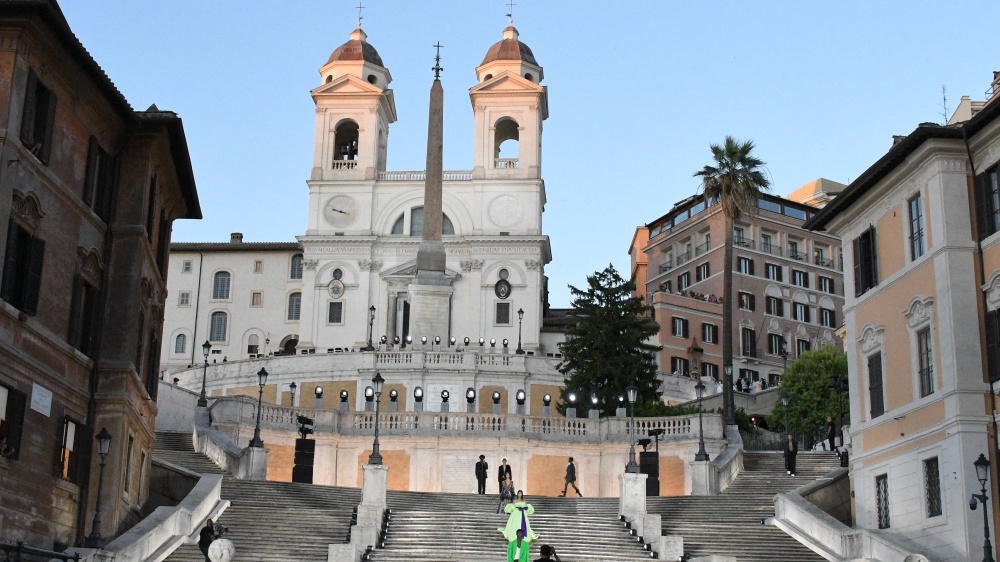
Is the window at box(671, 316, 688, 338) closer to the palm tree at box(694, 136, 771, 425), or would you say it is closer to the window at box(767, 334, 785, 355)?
the window at box(767, 334, 785, 355)

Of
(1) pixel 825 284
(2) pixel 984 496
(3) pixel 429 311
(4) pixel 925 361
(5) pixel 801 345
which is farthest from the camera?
(1) pixel 825 284

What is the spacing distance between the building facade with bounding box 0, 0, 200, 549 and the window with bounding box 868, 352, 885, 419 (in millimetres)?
18307

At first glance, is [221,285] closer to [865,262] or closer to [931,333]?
[865,262]

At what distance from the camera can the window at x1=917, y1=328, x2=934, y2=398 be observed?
1283 inches

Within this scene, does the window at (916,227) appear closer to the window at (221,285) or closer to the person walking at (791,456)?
the person walking at (791,456)

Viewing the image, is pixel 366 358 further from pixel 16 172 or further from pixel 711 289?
pixel 16 172

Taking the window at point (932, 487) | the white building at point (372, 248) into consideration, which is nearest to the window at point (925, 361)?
the window at point (932, 487)

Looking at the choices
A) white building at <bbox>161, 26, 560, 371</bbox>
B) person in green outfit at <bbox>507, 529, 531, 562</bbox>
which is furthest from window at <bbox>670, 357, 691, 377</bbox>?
person in green outfit at <bbox>507, 529, 531, 562</bbox>

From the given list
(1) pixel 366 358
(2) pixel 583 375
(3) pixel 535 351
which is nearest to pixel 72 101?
(2) pixel 583 375

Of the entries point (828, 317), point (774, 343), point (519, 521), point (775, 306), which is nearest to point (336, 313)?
point (774, 343)

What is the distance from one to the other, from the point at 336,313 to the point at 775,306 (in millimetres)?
32506

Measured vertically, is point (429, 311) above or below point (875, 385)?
above

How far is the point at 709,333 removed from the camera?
326 ft

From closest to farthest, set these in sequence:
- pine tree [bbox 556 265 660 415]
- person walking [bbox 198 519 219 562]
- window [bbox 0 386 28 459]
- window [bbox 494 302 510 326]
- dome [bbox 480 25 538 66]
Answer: window [bbox 0 386 28 459]
person walking [bbox 198 519 219 562]
pine tree [bbox 556 265 660 415]
window [bbox 494 302 510 326]
dome [bbox 480 25 538 66]
